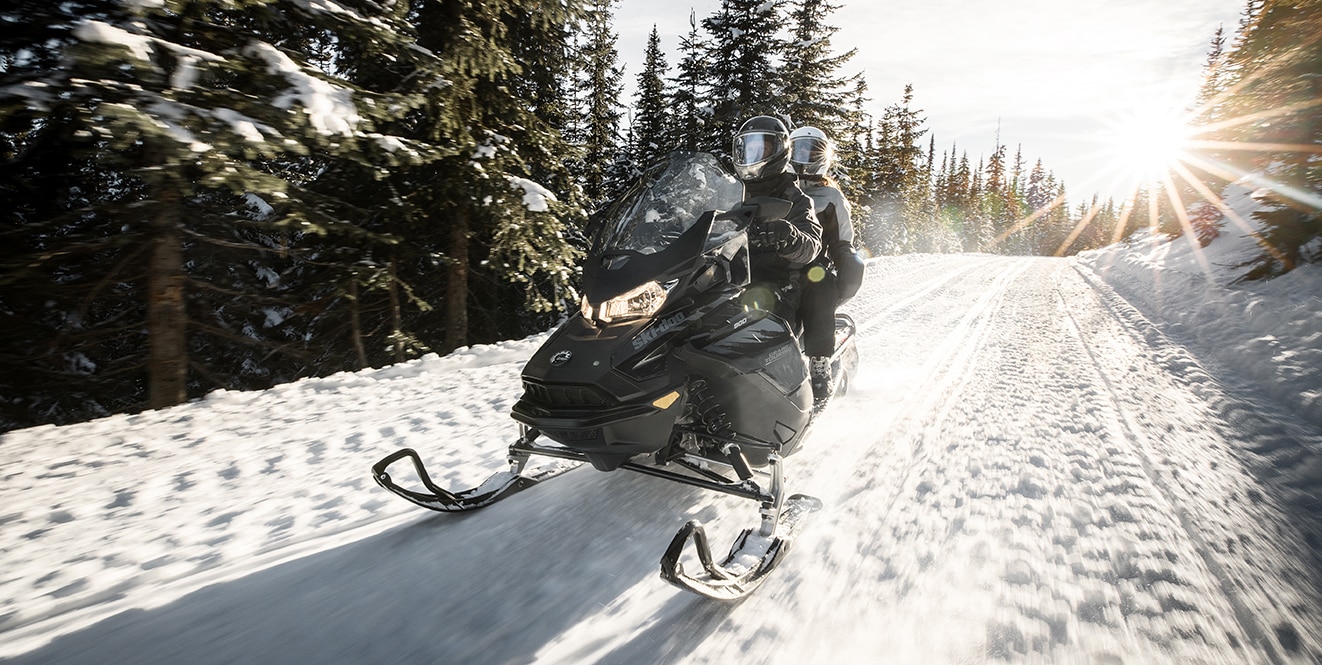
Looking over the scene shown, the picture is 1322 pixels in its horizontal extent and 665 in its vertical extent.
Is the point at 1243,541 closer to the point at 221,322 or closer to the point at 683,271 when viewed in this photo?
the point at 683,271

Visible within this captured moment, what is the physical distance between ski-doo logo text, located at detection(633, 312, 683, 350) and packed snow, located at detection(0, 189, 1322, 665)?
0.97m

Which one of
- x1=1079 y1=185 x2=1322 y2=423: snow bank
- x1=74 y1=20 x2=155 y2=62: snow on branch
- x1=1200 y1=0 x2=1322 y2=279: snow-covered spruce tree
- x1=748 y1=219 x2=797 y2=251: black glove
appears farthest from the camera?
x1=1200 y1=0 x2=1322 y2=279: snow-covered spruce tree

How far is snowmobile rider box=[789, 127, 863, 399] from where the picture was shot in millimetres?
3764

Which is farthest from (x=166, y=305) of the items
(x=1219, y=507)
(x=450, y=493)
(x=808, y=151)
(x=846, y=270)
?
(x=1219, y=507)

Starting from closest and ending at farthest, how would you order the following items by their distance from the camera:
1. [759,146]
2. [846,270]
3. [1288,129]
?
[759,146]
[846,270]
[1288,129]

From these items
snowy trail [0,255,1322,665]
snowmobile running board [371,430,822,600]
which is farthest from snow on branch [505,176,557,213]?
snowmobile running board [371,430,822,600]

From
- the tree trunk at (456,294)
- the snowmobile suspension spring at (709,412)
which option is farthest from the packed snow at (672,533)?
the tree trunk at (456,294)

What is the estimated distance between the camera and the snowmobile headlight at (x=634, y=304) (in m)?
2.50

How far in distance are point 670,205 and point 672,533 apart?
1.63m

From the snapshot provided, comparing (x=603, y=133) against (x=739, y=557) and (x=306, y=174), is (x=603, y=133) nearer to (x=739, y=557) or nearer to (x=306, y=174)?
(x=306, y=174)

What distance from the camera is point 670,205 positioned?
9.30 feet

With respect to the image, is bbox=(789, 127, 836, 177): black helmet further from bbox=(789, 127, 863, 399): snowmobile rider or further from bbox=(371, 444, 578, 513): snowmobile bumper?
bbox=(371, 444, 578, 513): snowmobile bumper

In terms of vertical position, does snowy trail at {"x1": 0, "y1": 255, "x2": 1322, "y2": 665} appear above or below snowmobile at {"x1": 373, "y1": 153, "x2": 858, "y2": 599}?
below

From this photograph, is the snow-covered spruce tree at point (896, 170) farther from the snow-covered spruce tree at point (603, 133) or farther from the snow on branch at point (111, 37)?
the snow on branch at point (111, 37)
